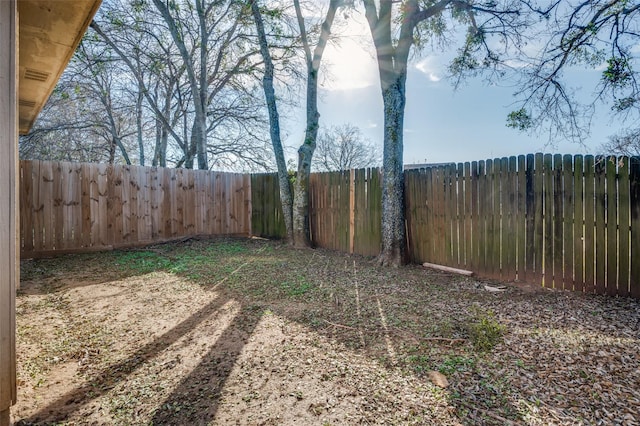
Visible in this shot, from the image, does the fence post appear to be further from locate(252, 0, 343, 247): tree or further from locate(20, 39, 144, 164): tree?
A: locate(20, 39, 144, 164): tree

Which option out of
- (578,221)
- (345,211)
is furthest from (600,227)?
(345,211)

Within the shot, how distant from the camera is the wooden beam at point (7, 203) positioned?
132 cm

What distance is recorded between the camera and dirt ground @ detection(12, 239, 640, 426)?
1.63m

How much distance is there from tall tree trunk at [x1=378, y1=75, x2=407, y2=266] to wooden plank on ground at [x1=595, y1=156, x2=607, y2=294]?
237 centimetres

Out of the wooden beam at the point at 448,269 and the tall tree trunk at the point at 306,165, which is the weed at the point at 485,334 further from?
the tall tree trunk at the point at 306,165

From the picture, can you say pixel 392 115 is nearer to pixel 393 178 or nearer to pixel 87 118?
pixel 393 178

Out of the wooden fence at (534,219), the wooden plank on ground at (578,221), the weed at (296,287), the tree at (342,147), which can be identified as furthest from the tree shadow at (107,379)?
the tree at (342,147)

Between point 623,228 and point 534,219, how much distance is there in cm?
81

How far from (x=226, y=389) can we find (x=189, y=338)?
856 millimetres

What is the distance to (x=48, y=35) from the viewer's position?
2.48 metres

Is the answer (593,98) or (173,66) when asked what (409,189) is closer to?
(593,98)

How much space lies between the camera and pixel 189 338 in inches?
98.3

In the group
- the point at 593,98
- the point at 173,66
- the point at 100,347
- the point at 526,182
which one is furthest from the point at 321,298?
the point at 173,66

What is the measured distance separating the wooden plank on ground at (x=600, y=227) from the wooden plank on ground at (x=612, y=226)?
0.11 feet
